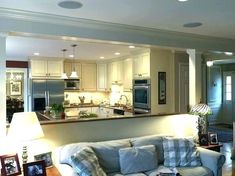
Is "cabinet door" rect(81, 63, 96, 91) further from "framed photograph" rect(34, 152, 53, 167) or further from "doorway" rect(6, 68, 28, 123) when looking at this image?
"framed photograph" rect(34, 152, 53, 167)

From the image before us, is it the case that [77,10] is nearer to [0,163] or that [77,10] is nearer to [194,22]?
[194,22]

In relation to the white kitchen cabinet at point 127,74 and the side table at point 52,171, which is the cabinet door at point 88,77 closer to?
the white kitchen cabinet at point 127,74

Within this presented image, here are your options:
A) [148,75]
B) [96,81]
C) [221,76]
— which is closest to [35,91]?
[96,81]

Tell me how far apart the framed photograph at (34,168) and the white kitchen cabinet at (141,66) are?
3.72 metres

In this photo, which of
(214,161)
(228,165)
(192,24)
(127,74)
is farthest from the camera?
(127,74)

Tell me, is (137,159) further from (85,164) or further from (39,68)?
(39,68)

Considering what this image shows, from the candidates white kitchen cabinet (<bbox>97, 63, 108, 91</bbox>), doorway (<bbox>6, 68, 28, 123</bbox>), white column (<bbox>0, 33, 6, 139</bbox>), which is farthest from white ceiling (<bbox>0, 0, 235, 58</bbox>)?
doorway (<bbox>6, 68, 28, 123</bbox>)

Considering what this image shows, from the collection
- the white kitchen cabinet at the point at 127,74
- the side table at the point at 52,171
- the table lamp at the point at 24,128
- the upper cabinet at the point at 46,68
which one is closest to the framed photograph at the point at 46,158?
the side table at the point at 52,171

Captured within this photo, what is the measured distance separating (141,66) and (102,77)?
2674 mm

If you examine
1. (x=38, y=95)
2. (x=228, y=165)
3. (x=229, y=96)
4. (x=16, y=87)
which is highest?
(x=16, y=87)

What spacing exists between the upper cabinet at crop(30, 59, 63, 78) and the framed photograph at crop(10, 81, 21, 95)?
1.96 metres

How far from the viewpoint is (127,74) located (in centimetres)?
731

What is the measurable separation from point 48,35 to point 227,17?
2587mm

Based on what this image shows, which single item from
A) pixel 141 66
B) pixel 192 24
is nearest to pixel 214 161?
pixel 192 24
